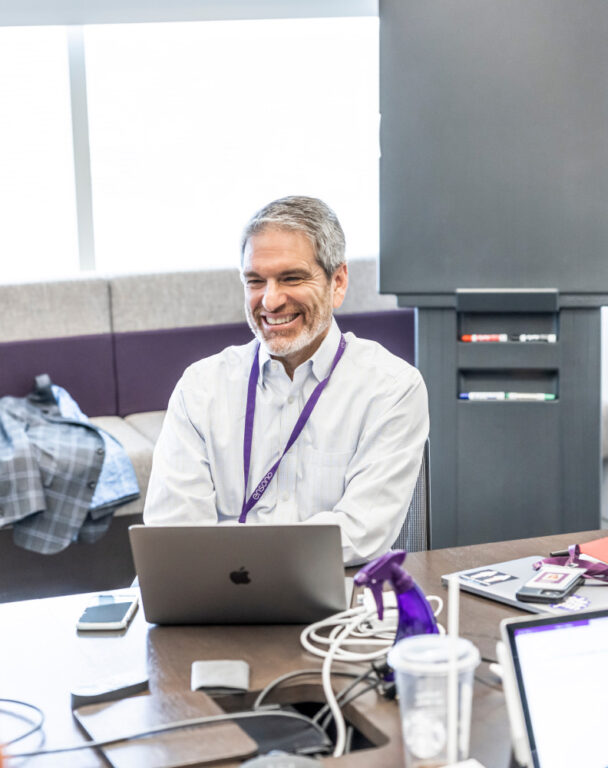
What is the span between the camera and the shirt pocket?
77.4 inches

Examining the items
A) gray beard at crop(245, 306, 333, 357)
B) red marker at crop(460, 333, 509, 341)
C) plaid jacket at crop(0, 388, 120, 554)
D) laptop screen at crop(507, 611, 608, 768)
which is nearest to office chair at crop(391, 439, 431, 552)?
gray beard at crop(245, 306, 333, 357)

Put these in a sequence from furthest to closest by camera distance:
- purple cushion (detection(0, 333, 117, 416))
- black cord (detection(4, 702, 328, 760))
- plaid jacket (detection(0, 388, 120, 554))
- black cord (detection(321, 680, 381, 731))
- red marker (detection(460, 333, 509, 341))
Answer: purple cushion (detection(0, 333, 117, 416)) < red marker (detection(460, 333, 509, 341)) < plaid jacket (detection(0, 388, 120, 554)) < black cord (detection(321, 680, 381, 731)) < black cord (detection(4, 702, 328, 760))

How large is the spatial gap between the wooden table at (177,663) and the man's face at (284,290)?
0.62m

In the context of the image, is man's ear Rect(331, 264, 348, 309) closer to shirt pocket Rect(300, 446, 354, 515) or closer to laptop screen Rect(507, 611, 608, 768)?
shirt pocket Rect(300, 446, 354, 515)

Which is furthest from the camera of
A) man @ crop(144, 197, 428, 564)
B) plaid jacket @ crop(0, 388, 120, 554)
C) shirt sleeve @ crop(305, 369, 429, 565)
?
plaid jacket @ crop(0, 388, 120, 554)

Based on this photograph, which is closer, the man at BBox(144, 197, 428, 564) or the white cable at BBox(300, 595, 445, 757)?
the white cable at BBox(300, 595, 445, 757)

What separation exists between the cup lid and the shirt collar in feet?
3.50

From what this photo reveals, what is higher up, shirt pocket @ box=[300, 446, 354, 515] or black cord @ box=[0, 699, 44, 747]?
shirt pocket @ box=[300, 446, 354, 515]

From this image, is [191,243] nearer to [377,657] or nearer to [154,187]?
[154,187]

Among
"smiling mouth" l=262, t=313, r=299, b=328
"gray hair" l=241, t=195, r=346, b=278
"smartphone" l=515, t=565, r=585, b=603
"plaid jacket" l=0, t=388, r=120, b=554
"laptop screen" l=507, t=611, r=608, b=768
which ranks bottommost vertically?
"plaid jacket" l=0, t=388, r=120, b=554

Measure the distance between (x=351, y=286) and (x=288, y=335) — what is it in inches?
81.2

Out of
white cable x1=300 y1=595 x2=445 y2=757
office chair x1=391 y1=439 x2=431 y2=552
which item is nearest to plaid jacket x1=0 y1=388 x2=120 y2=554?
office chair x1=391 y1=439 x2=431 y2=552

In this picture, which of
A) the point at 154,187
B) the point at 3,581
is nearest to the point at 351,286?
the point at 154,187

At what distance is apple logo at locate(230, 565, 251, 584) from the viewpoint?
1.42 metres
